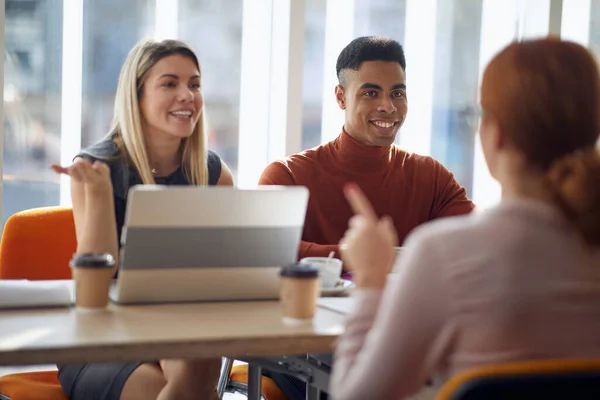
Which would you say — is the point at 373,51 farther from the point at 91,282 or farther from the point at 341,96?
the point at 91,282

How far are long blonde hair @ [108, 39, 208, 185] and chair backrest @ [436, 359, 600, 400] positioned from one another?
1.51 m

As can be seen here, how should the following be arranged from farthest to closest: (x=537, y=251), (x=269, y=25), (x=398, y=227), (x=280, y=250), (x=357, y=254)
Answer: (x=269, y=25)
(x=398, y=227)
(x=280, y=250)
(x=357, y=254)
(x=537, y=251)

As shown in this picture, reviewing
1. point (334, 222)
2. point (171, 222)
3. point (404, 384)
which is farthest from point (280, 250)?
point (334, 222)

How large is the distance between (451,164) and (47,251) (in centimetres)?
375

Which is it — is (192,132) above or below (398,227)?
above

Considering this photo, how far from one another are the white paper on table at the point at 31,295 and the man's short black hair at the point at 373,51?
1.51 m

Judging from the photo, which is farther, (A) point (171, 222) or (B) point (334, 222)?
(B) point (334, 222)

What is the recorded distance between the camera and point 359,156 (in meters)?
2.84

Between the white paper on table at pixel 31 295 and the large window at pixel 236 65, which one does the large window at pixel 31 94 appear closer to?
the large window at pixel 236 65

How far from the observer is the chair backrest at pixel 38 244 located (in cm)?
215

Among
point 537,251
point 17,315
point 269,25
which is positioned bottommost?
point 17,315

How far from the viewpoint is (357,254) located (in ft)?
4.37

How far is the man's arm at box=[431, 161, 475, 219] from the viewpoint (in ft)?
9.27

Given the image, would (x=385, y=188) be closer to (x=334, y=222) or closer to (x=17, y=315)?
(x=334, y=222)
